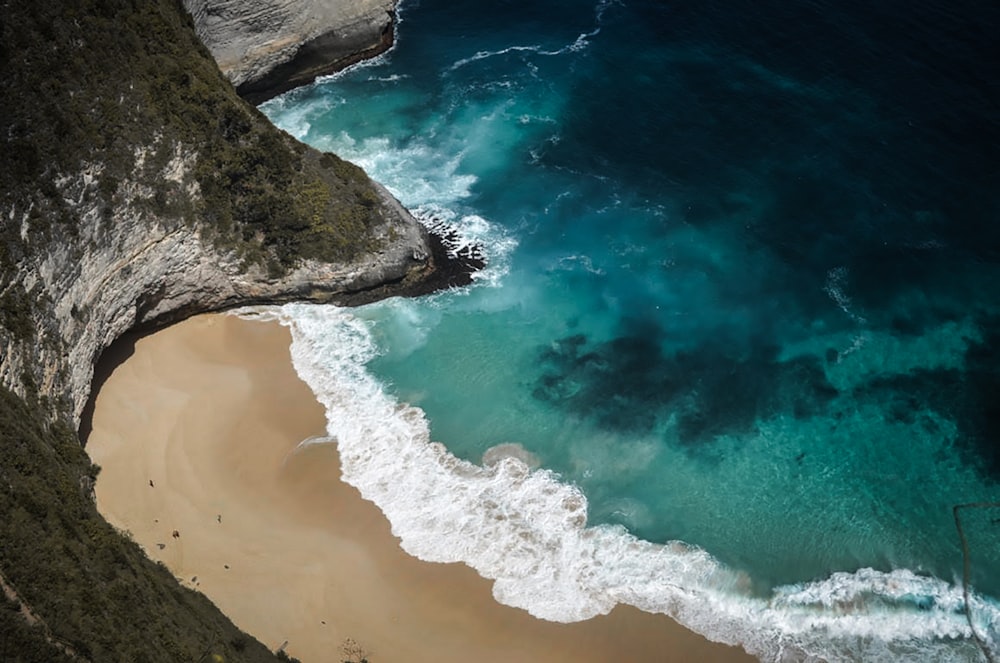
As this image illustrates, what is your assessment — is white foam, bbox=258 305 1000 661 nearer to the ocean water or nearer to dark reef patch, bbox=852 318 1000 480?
the ocean water

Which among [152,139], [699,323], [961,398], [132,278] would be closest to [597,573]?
[699,323]

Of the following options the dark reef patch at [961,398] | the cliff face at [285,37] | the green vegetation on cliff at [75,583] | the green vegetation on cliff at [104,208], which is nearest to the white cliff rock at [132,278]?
the green vegetation on cliff at [104,208]

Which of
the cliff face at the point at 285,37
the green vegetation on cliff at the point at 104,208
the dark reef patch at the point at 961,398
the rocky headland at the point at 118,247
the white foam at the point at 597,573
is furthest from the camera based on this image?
the cliff face at the point at 285,37

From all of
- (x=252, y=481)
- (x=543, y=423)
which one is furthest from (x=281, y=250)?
(x=543, y=423)

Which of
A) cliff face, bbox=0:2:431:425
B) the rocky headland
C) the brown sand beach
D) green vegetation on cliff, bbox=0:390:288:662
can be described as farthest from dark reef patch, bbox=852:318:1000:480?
green vegetation on cliff, bbox=0:390:288:662

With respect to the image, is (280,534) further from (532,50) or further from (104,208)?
(532,50)

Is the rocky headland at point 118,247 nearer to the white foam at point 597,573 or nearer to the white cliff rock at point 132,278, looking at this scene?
the white cliff rock at point 132,278
